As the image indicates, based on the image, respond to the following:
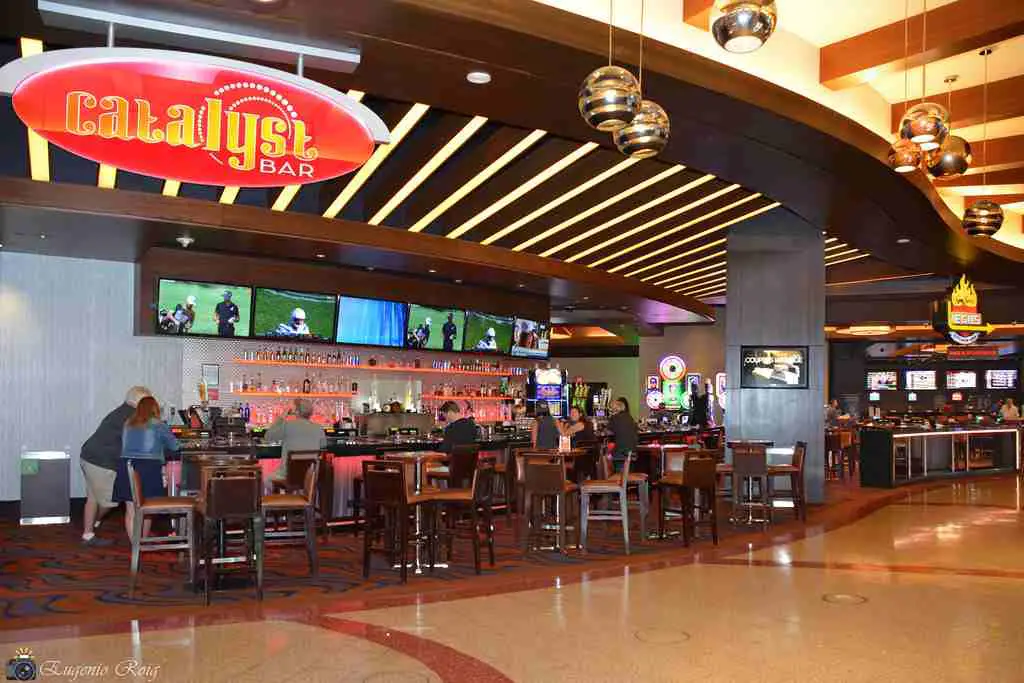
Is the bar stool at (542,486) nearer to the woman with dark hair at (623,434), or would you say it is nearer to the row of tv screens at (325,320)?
the woman with dark hair at (623,434)

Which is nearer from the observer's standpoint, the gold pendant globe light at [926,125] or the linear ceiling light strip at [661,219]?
the gold pendant globe light at [926,125]

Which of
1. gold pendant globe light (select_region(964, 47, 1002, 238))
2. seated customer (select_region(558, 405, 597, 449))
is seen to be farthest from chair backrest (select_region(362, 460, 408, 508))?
gold pendant globe light (select_region(964, 47, 1002, 238))

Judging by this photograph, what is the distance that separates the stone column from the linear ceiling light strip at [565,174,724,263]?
4.14ft

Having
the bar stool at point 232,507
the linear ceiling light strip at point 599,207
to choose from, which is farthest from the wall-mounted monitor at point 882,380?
the bar stool at point 232,507

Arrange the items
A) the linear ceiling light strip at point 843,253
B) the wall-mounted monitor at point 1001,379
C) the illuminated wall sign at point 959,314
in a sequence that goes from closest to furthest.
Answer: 1. the illuminated wall sign at point 959,314
2. the linear ceiling light strip at point 843,253
3. the wall-mounted monitor at point 1001,379

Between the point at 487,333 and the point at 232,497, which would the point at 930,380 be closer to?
the point at 487,333

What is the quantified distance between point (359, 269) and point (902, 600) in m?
8.12

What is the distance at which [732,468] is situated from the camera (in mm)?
9359

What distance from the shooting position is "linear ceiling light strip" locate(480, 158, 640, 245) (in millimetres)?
8188

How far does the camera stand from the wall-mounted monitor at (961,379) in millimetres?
25719

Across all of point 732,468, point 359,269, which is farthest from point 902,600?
point 359,269

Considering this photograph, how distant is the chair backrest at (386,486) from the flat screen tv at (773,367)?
19.2ft

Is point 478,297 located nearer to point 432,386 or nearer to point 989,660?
point 432,386

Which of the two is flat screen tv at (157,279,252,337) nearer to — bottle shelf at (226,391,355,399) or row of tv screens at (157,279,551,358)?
row of tv screens at (157,279,551,358)
